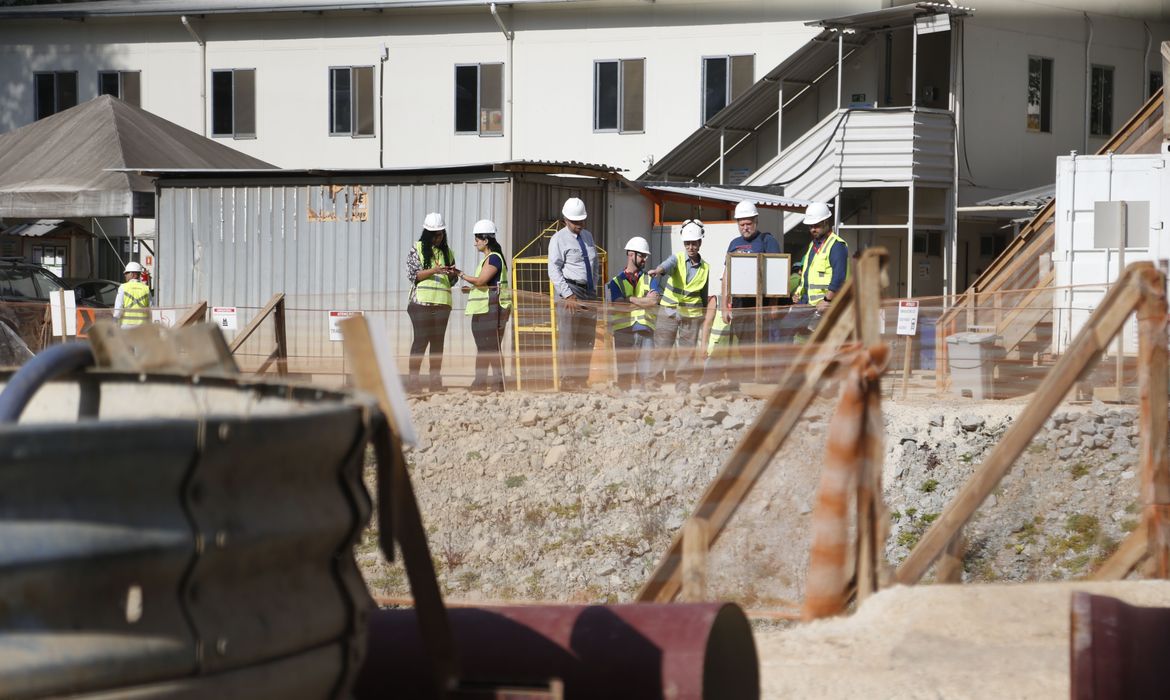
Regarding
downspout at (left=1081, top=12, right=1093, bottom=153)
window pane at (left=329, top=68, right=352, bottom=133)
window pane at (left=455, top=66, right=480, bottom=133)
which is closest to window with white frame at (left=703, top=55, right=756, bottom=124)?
window pane at (left=455, top=66, right=480, bottom=133)

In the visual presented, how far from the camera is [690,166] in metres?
29.0

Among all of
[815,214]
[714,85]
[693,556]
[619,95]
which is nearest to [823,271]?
[815,214]

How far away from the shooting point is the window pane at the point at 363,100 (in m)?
30.8

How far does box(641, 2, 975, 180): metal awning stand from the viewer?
25984mm

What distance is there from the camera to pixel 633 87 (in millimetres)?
29406

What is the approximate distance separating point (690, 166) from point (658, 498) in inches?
697

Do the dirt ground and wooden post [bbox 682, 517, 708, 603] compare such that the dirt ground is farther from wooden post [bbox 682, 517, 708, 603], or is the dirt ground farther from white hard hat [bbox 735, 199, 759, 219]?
white hard hat [bbox 735, 199, 759, 219]

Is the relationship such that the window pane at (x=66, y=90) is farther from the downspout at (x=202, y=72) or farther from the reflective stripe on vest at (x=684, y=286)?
the reflective stripe on vest at (x=684, y=286)

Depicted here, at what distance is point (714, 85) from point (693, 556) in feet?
78.8

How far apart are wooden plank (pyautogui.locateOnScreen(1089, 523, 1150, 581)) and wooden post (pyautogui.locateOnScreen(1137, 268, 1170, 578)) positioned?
32 millimetres

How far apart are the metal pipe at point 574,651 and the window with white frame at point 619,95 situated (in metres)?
26.3

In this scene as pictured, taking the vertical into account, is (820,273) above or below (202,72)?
below

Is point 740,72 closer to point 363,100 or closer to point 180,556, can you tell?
point 363,100

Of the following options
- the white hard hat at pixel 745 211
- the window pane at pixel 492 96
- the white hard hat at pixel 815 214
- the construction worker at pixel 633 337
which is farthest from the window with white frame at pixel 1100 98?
the construction worker at pixel 633 337
